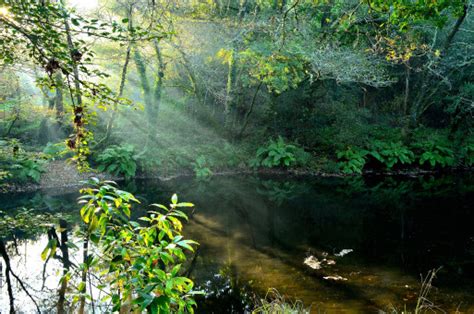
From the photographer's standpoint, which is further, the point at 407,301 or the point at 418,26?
the point at 418,26

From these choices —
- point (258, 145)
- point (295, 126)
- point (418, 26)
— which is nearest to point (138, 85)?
point (258, 145)

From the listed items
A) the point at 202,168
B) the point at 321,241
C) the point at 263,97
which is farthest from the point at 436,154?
the point at 321,241

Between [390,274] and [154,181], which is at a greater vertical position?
[390,274]

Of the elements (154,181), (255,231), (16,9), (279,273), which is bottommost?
(154,181)

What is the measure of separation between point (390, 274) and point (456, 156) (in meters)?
14.5

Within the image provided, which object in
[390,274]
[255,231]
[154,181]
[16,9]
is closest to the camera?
[16,9]

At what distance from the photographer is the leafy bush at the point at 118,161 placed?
14.0 metres

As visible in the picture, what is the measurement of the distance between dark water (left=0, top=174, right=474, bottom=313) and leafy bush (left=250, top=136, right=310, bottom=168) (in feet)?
6.87

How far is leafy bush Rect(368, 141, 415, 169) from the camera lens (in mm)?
16797

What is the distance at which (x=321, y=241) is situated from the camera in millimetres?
7840

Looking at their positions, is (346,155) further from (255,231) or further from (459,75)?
(255,231)

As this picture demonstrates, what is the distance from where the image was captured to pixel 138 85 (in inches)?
651

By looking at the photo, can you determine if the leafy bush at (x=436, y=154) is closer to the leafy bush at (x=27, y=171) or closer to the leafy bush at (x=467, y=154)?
the leafy bush at (x=467, y=154)

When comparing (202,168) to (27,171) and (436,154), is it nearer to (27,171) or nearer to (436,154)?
(27,171)
